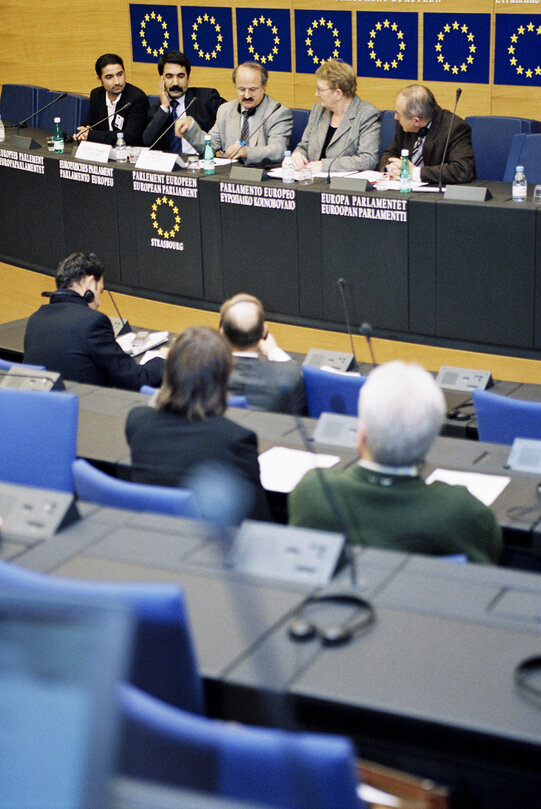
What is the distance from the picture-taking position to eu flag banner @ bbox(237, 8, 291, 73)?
765 centimetres

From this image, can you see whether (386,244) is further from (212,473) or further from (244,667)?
(244,667)

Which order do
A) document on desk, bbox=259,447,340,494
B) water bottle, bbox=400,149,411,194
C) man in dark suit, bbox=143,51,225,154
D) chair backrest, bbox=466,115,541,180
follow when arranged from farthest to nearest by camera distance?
man in dark suit, bbox=143,51,225,154 < chair backrest, bbox=466,115,541,180 < water bottle, bbox=400,149,411,194 < document on desk, bbox=259,447,340,494

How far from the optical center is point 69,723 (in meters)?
0.70

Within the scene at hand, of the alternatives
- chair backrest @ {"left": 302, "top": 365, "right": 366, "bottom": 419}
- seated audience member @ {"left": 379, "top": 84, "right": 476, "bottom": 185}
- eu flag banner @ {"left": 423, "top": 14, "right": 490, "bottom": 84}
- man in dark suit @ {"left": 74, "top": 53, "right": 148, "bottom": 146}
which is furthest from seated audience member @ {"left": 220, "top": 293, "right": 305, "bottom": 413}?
eu flag banner @ {"left": 423, "top": 14, "right": 490, "bottom": 84}

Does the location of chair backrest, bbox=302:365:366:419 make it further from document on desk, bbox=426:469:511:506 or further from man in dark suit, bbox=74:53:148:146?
man in dark suit, bbox=74:53:148:146

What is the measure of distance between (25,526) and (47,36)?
8.23 meters

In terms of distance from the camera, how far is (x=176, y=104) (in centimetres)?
597

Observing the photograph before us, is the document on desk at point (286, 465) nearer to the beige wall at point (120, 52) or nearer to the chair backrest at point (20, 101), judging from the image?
the beige wall at point (120, 52)

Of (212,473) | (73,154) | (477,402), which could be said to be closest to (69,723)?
(212,473)

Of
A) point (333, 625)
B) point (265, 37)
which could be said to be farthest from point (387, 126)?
point (333, 625)

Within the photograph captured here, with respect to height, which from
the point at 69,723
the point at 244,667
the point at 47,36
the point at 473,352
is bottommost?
the point at 473,352

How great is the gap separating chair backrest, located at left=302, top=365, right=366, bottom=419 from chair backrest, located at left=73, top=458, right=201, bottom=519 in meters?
1.12

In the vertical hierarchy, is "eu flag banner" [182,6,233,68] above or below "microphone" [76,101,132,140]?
above

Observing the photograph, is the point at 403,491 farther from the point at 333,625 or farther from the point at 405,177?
the point at 405,177
